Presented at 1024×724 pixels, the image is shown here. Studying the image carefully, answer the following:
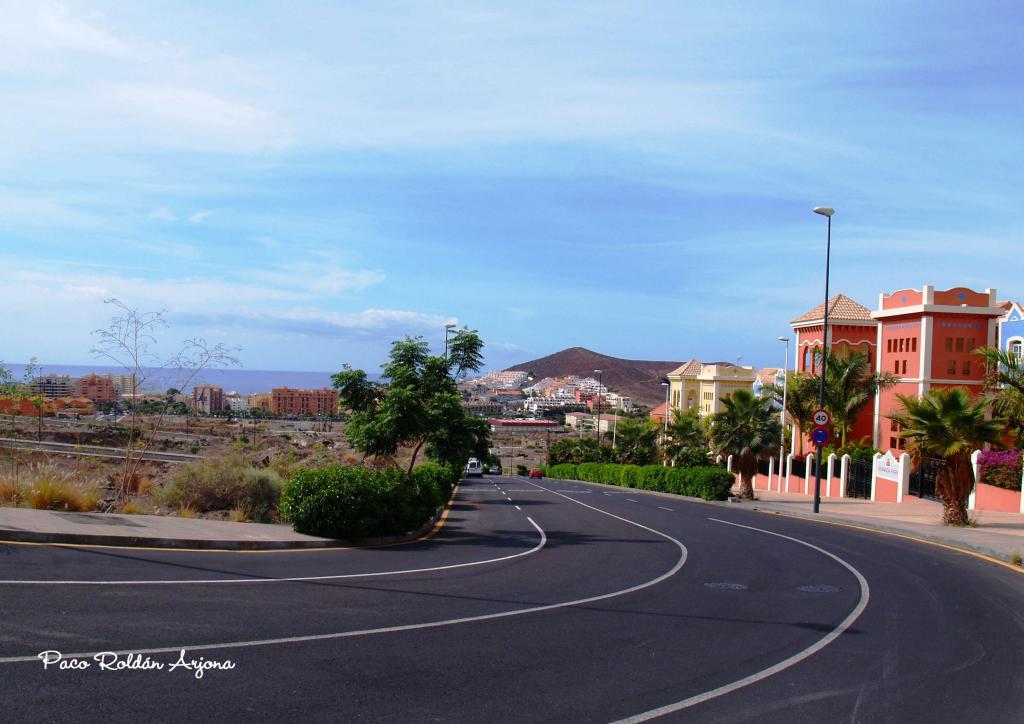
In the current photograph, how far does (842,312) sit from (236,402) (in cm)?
8231

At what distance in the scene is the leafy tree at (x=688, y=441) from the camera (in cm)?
4709

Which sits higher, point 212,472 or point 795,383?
point 795,383

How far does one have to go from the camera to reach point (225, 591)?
10008 millimetres

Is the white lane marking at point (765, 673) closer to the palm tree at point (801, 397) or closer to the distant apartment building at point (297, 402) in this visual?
the palm tree at point (801, 397)

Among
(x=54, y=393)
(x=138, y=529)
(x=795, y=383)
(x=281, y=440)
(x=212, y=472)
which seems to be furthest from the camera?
(x=281, y=440)

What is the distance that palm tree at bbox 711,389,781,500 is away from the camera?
37.0 metres

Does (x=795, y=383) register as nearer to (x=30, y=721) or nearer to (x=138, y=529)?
(x=138, y=529)

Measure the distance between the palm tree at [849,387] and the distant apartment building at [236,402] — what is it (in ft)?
225

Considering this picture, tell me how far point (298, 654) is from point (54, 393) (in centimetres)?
3180

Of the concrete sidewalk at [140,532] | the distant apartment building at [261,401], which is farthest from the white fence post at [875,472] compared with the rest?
the distant apartment building at [261,401]

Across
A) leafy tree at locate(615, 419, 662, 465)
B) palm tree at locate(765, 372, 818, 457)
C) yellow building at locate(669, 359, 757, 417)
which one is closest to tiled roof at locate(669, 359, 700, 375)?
yellow building at locate(669, 359, 757, 417)

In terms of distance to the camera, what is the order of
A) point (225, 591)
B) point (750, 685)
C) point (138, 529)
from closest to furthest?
point (750, 685) < point (225, 591) < point (138, 529)

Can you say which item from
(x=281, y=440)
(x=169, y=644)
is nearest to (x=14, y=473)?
(x=169, y=644)

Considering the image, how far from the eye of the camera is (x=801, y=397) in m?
50.8
